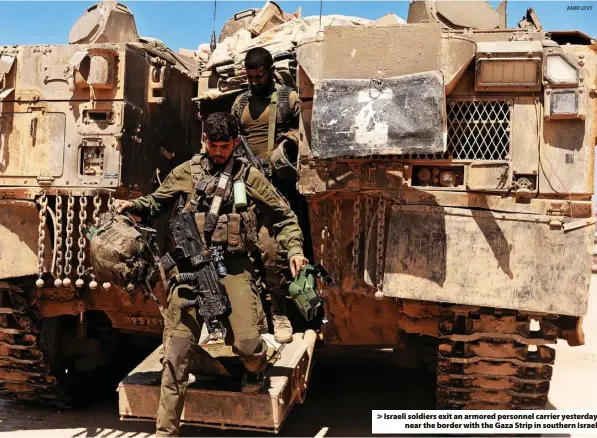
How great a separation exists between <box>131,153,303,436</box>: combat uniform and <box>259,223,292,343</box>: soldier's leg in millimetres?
269

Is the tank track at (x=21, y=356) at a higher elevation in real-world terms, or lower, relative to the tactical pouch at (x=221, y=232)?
lower

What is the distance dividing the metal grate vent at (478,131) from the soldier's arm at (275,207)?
0.99 meters

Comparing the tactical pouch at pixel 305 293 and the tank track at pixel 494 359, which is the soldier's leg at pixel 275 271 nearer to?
the tactical pouch at pixel 305 293

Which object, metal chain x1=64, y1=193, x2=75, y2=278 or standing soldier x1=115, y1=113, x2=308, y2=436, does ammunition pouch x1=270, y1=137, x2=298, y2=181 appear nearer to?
standing soldier x1=115, y1=113, x2=308, y2=436

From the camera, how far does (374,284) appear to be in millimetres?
5445

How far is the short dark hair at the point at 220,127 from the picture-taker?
505cm

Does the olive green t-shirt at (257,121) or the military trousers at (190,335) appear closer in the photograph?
the military trousers at (190,335)

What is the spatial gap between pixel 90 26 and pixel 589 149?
4.28 meters

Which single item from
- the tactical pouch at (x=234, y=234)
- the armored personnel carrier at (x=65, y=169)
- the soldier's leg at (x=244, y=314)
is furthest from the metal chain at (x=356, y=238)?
the armored personnel carrier at (x=65, y=169)

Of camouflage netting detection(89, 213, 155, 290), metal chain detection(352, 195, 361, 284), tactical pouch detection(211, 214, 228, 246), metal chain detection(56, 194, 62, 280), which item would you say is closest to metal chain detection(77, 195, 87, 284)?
metal chain detection(56, 194, 62, 280)

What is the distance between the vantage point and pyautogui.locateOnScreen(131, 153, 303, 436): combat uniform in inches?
197

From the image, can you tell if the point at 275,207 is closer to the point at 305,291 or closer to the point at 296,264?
the point at 296,264

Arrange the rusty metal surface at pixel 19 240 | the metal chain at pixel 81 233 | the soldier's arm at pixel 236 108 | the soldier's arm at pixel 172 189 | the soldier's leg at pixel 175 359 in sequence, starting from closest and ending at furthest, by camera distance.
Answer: the soldier's leg at pixel 175 359
the soldier's arm at pixel 172 189
the metal chain at pixel 81 233
the rusty metal surface at pixel 19 240
the soldier's arm at pixel 236 108

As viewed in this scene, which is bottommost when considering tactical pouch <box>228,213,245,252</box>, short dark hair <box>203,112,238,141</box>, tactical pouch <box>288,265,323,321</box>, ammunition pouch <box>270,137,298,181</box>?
tactical pouch <box>288,265,323,321</box>
